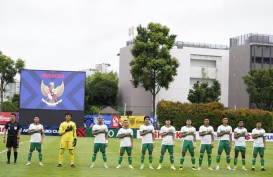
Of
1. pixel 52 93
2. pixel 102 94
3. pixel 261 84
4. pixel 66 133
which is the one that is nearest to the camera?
pixel 66 133

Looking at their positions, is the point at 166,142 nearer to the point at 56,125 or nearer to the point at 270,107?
the point at 56,125

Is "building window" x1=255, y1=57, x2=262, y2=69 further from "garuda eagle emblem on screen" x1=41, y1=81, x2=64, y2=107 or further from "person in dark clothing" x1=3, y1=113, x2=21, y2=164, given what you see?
"person in dark clothing" x1=3, y1=113, x2=21, y2=164

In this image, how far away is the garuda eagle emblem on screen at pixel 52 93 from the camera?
51.4 m

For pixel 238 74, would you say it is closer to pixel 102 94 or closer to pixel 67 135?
pixel 102 94

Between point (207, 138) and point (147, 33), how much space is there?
46.5 m

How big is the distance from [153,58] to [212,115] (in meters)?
11.9

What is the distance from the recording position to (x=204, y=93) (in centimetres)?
7300

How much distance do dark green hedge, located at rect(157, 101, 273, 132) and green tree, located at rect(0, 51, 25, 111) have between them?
25546 mm

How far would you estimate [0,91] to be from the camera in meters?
78.2

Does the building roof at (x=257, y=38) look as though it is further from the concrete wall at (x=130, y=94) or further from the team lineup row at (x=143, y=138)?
the team lineup row at (x=143, y=138)

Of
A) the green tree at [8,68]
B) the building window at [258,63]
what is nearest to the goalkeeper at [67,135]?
the green tree at [8,68]

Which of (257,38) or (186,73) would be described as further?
(257,38)

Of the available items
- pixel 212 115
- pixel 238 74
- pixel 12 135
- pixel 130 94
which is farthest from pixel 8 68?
pixel 12 135

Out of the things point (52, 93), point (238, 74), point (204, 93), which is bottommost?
point (52, 93)
